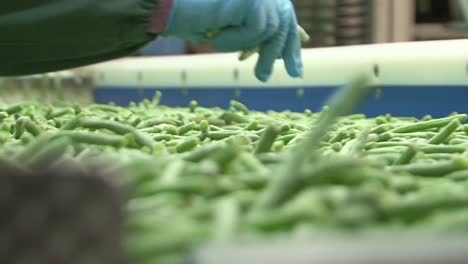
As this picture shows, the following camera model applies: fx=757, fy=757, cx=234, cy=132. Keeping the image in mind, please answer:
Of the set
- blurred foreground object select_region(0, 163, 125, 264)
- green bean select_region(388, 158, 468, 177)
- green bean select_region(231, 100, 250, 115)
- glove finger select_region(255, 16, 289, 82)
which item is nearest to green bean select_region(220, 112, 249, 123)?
glove finger select_region(255, 16, 289, 82)

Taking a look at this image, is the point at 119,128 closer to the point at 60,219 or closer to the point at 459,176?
the point at 459,176

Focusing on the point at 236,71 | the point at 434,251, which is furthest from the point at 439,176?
the point at 236,71

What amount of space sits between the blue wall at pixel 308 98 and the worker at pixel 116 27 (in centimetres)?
65

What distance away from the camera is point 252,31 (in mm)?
1414

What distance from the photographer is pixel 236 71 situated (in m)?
2.65

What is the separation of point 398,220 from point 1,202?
11.2 inches

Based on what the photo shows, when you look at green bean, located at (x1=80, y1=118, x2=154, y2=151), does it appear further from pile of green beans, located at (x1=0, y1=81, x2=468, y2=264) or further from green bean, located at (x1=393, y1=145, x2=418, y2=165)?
green bean, located at (x1=393, y1=145, x2=418, y2=165)

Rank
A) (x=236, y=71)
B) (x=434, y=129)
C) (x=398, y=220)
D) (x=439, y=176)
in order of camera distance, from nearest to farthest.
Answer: (x=398, y=220)
(x=439, y=176)
(x=434, y=129)
(x=236, y=71)

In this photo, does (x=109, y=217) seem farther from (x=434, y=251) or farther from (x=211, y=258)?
(x=434, y=251)

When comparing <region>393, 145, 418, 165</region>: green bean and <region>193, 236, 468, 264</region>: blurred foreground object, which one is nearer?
<region>193, 236, 468, 264</region>: blurred foreground object

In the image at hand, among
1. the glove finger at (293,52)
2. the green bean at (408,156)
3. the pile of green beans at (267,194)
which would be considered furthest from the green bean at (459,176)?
the glove finger at (293,52)

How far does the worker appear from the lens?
121 centimetres

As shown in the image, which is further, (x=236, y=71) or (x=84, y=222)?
(x=236, y=71)

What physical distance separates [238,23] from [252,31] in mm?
30
